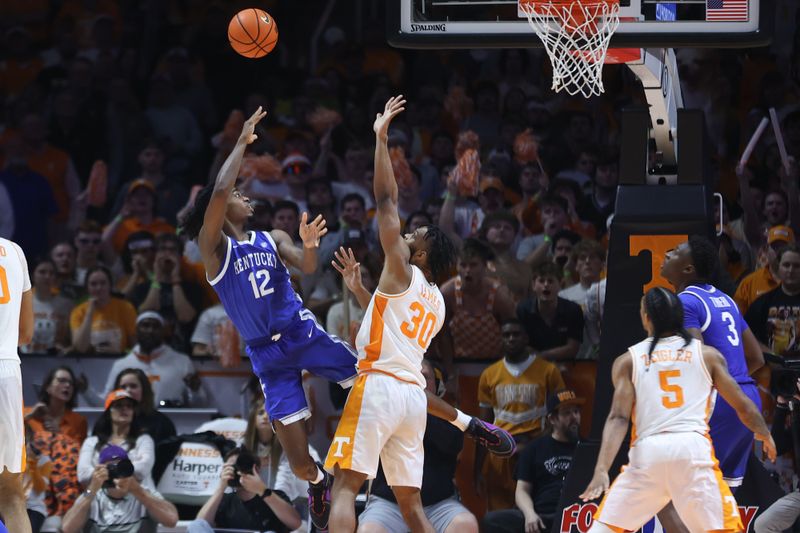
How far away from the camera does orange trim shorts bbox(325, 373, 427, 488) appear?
→ 7668mm

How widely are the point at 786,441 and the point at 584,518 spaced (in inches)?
67.4

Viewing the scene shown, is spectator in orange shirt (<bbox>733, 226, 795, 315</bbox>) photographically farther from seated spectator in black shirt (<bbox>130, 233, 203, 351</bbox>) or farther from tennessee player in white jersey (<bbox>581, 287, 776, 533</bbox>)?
seated spectator in black shirt (<bbox>130, 233, 203, 351</bbox>)

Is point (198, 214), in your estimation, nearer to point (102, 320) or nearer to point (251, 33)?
point (251, 33)

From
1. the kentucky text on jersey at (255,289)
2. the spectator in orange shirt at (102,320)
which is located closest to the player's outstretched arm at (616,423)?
the kentucky text on jersey at (255,289)

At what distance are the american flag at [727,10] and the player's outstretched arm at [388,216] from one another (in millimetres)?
2252

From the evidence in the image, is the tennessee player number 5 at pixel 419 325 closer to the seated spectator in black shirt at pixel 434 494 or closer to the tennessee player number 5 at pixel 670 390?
the tennessee player number 5 at pixel 670 390

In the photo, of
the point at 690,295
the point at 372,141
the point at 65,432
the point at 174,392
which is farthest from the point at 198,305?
the point at 690,295

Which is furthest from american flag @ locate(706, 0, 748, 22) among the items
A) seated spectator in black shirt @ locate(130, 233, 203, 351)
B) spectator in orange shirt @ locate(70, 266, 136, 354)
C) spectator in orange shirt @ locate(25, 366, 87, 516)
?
spectator in orange shirt @ locate(70, 266, 136, 354)

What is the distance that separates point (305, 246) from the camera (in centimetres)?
822

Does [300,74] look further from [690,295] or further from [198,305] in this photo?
[690,295]

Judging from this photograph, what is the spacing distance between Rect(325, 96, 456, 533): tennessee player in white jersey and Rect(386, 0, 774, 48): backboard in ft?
3.65

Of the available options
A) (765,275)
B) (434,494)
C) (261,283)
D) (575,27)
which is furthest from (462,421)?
(765,275)

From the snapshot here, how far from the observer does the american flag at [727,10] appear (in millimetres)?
8555

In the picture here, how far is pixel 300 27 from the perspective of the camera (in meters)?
16.3
